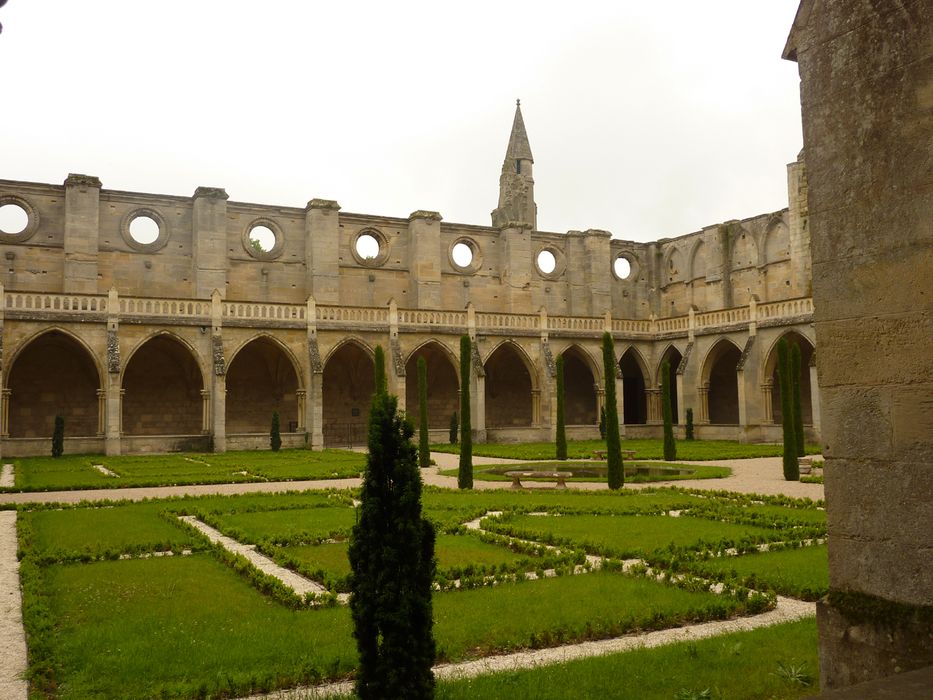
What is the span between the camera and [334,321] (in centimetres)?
3394

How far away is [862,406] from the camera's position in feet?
13.8

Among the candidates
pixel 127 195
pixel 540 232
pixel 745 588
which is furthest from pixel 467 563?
pixel 540 232

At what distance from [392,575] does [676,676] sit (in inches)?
83.5

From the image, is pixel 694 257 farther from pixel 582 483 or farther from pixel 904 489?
pixel 904 489

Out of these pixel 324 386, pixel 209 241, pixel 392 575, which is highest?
pixel 209 241

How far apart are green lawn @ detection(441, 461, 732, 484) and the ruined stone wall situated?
14619mm

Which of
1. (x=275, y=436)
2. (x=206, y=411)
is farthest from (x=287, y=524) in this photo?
(x=206, y=411)

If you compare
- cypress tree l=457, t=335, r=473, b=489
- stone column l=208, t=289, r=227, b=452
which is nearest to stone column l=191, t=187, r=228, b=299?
stone column l=208, t=289, r=227, b=452

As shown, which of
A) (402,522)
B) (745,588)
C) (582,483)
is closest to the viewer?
(402,522)

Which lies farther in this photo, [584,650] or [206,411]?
[206,411]

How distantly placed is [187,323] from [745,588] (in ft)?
90.1

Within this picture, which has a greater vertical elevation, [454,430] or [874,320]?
[874,320]

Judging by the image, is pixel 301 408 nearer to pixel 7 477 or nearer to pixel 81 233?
pixel 81 233

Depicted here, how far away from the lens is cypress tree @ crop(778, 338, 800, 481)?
18688mm
